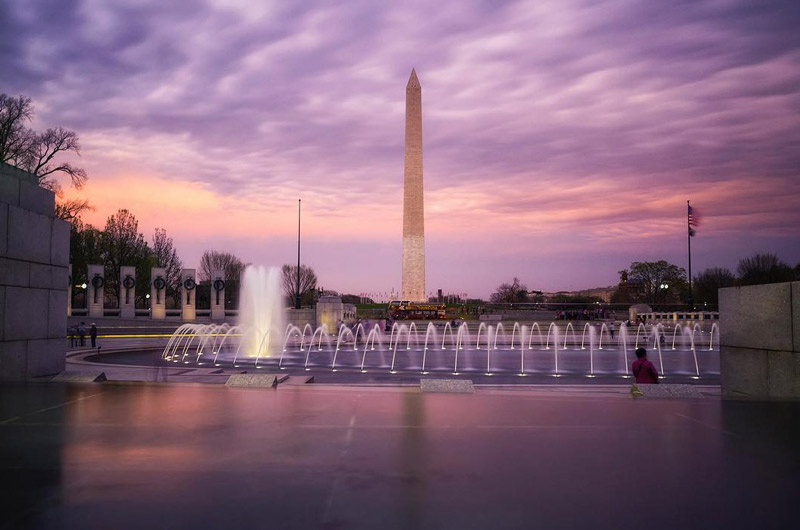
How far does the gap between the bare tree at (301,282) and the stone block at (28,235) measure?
98597 mm

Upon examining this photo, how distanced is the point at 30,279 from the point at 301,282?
103499 millimetres

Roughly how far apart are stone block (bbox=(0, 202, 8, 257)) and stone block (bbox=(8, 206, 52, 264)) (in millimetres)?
70

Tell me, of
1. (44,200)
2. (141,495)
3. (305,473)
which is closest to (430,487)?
(305,473)

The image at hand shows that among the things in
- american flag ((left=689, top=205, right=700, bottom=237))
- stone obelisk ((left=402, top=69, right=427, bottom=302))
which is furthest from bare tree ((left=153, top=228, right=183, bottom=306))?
american flag ((left=689, top=205, right=700, bottom=237))

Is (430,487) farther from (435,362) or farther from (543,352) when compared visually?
(543,352)

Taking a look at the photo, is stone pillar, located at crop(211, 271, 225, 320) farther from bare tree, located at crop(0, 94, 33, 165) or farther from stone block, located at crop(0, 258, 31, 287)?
stone block, located at crop(0, 258, 31, 287)

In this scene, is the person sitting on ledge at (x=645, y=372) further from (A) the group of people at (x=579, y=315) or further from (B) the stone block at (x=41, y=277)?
(A) the group of people at (x=579, y=315)

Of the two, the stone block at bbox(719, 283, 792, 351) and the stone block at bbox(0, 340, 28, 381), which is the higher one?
the stone block at bbox(719, 283, 792, 351)

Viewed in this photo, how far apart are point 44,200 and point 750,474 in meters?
11.5

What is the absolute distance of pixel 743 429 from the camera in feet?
19.7

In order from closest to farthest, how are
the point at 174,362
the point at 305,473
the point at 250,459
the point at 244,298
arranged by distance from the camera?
the point at 305,473 < the point at 250,459 < the point at 174,362 < the point at 244,298

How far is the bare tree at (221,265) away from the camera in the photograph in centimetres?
9475

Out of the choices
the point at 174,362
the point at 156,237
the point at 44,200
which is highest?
the point at 156,237

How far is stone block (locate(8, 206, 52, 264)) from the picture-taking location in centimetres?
991
